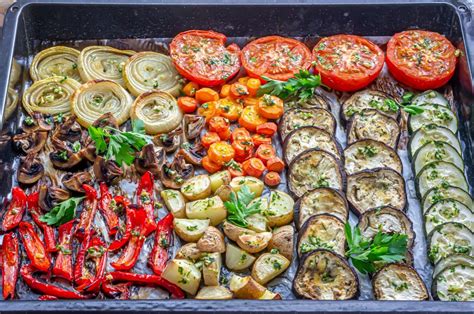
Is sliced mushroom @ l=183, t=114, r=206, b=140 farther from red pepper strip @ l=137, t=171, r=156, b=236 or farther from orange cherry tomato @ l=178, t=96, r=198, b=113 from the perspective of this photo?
red pepper strip @ l=137, t=171, r=156, b=236

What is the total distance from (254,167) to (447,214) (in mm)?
1393

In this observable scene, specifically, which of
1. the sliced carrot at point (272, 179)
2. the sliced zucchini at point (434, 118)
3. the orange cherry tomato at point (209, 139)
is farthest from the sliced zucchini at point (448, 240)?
the orange cherry tomato at point (209, 139)

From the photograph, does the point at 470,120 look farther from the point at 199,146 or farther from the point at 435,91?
the point at 199,146

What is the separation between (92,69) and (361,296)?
2.89 meters

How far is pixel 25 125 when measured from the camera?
5668mm

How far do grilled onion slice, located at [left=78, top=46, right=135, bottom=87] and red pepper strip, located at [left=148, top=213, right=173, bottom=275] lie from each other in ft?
5.07

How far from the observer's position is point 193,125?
565cm

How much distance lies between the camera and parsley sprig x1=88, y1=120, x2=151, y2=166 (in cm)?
522

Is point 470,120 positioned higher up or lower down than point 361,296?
higher up

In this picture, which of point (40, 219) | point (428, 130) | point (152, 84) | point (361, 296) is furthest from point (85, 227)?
point (428, 130)

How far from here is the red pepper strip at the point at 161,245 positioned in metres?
4.79

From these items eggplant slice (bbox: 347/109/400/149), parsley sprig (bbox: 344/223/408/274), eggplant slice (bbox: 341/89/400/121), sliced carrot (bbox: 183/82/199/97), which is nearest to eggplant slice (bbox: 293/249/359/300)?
parsley sprig (bbox: 344/223/408/274)

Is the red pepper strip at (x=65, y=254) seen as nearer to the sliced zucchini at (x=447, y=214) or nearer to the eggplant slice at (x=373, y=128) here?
the eggplant slice at (x=373, y=128)

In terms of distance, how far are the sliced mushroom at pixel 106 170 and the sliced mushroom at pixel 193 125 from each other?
642 millimetres
